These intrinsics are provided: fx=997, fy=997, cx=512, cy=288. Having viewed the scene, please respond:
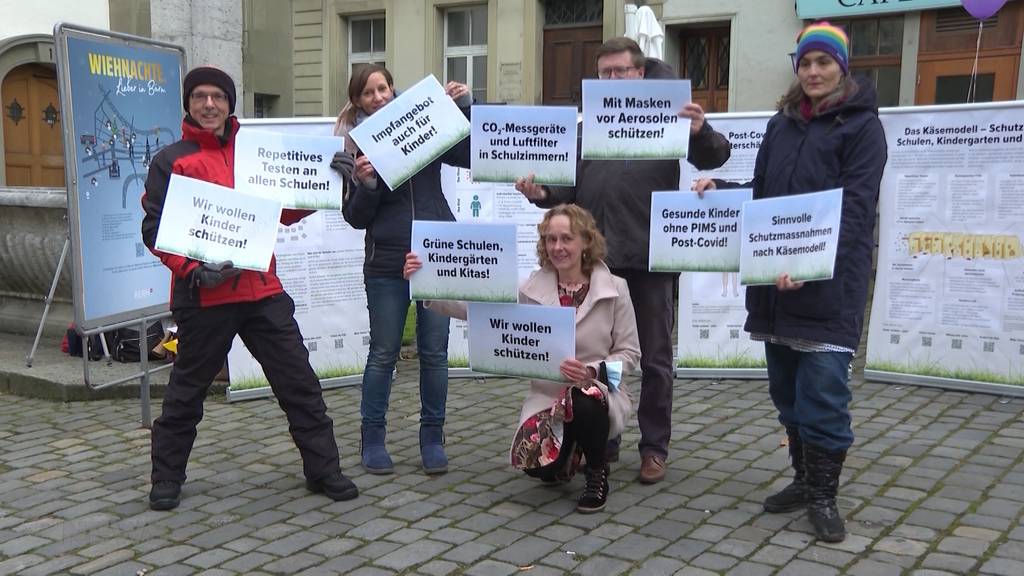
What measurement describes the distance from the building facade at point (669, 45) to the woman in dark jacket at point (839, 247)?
10872 mm

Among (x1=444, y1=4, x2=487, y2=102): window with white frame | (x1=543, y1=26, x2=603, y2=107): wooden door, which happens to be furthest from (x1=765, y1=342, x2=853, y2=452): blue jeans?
(x1=444, y1=4, x2=487, y2=102): window with white frame

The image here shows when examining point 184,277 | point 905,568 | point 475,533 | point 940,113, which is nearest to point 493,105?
point 184,277

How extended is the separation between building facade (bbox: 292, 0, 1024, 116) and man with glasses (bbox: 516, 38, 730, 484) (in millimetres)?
10595

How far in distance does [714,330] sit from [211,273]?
3.92 metres

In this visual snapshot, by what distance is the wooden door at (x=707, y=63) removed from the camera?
615 inches

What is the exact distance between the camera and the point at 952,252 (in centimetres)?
636

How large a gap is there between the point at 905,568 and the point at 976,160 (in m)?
3.60

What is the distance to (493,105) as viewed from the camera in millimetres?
4137

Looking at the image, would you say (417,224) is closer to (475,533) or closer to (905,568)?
(475,533)

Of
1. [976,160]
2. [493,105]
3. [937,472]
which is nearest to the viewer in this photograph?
[493,105]

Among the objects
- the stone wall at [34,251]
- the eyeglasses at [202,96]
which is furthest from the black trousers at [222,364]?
the stone wall at [34,251]

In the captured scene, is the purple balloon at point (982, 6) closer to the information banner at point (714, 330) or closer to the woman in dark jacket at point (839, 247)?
the information banner at point (714, 330)

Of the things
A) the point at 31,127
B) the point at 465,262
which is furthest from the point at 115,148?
the point at 31,127

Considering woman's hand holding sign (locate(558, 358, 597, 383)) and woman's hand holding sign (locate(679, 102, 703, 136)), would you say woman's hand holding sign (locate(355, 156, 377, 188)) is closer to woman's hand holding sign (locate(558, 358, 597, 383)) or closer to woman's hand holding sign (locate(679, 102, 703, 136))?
woman's hand holding sign (locate(558, 358, 597, 383))
